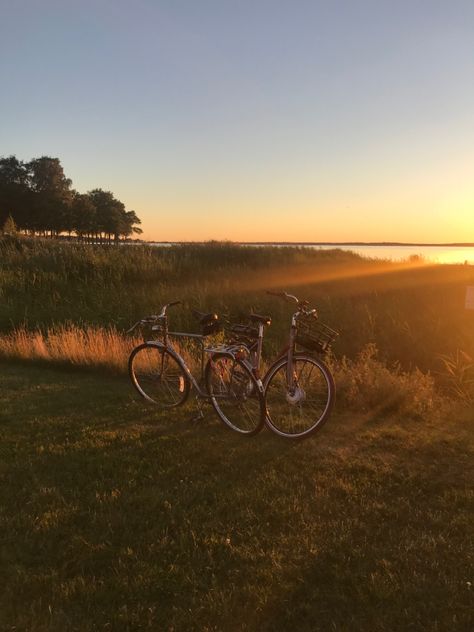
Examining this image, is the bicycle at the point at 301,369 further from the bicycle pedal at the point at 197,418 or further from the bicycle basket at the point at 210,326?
the bicycle pedal at the point at 197,418

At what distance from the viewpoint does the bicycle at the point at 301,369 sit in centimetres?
496

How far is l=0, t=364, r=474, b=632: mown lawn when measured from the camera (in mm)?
2592

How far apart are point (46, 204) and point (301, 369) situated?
286ft

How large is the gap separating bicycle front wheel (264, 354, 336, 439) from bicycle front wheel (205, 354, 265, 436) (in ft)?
0.62

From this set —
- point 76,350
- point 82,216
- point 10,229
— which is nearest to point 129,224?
point 82,216

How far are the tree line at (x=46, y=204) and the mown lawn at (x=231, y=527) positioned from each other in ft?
253

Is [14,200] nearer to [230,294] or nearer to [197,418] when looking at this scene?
[230,294]

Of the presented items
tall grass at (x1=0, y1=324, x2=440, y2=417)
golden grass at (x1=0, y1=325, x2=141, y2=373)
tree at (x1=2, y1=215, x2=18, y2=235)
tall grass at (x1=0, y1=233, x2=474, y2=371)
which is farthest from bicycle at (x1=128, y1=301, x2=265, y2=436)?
tree at (x1=2, y1=215, x2=18, y2=235)

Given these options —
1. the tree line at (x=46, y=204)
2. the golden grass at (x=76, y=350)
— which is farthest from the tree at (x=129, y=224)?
the golden grass at (x=76, y=350)

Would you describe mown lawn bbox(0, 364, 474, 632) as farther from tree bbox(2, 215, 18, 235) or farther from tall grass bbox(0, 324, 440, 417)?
tree bbox(2, 215, 18, 235)

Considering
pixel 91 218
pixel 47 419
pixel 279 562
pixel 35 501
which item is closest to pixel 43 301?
pixel 47 419

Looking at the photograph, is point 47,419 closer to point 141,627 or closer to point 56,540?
point 56,540

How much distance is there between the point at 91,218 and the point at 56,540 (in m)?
91.8

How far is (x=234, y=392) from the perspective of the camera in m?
5.27
